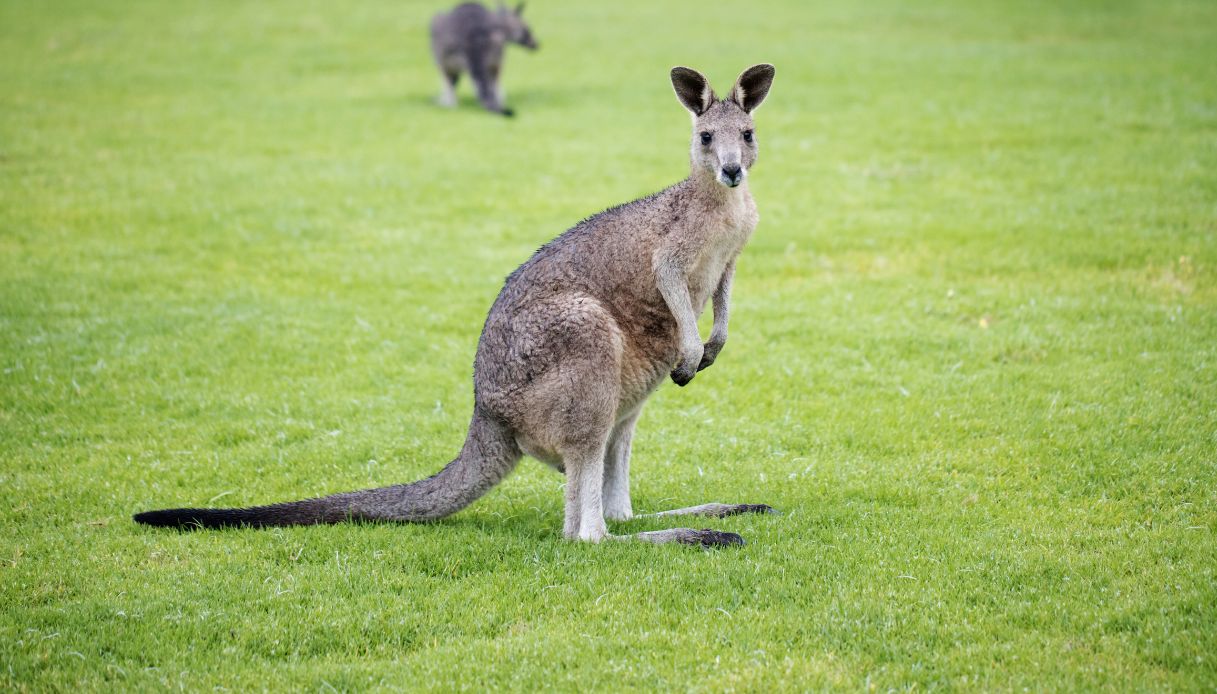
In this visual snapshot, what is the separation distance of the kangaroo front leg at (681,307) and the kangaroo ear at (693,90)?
0.74 m

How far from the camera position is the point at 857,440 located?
Answer: 267 inches

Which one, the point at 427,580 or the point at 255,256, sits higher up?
the point at 255,256

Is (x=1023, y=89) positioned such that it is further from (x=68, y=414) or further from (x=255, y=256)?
(x=68, y=414)

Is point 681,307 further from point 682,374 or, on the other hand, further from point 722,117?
point 722,117

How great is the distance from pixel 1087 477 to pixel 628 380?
8.44 ft

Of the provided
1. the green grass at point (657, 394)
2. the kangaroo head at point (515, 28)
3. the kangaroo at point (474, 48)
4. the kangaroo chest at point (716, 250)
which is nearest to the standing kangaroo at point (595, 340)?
the kangaroo chest at point (716, 250)

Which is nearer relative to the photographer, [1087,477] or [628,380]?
[628,380]

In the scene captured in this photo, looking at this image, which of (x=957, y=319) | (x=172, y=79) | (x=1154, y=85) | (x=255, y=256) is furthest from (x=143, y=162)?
(x=1154, y=85)

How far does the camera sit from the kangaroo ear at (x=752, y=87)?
17.3ft

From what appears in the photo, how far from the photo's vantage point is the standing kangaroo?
5.13m

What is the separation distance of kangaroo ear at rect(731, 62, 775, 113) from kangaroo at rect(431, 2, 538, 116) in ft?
37.0

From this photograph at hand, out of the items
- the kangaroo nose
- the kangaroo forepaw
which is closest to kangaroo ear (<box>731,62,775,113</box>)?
the kangaroo nose

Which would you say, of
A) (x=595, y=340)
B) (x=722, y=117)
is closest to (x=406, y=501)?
(x=595, y=340)

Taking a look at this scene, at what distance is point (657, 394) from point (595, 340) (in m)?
2.86
